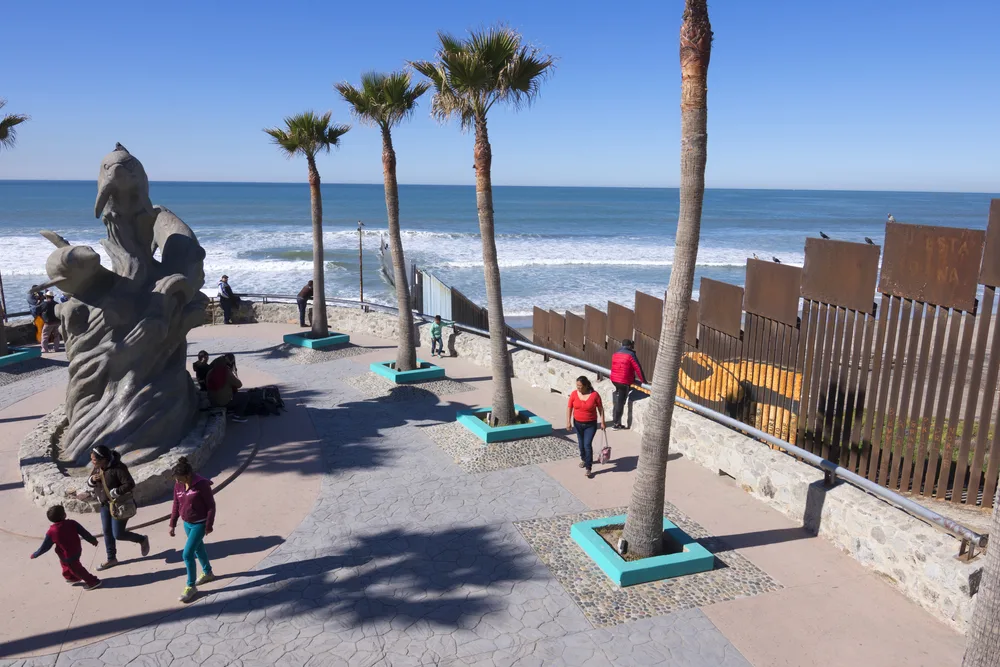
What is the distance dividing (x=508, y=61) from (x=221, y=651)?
7.79 metres

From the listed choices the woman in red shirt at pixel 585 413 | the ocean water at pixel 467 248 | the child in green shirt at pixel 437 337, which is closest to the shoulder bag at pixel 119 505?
the woman in red shirt at pixel 585 413

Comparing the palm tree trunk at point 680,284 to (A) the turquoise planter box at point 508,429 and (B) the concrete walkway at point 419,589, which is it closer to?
(B) the concrete walkway at point 419,589

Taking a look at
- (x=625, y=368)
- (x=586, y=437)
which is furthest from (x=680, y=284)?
(x=625, y=368)

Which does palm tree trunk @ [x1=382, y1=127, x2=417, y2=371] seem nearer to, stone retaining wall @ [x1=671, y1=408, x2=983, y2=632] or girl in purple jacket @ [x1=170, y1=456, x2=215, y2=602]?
stone retaining wall @ [x1=671, y1=408, x2=983, y2=632]

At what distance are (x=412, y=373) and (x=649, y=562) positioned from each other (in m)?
7.96

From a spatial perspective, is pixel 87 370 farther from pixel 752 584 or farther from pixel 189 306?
pixel 752 584

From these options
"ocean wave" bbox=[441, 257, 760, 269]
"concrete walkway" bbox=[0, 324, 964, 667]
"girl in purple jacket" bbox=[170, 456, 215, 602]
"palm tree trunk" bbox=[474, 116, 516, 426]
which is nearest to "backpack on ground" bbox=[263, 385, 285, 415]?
"concrete walkway" bbox=[0, 324, 964, 667]

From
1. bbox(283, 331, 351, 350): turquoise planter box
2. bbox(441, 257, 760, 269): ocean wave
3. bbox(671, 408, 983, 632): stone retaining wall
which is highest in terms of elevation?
bbox(671, 408, 983, 632): stone retaining wall

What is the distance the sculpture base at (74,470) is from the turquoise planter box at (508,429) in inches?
149

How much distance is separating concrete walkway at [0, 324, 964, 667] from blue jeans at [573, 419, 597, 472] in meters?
0.28

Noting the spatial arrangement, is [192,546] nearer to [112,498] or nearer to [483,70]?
[112,498]

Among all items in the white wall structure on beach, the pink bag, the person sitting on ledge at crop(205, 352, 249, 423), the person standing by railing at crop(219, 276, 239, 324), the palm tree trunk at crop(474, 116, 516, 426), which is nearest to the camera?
the pink bag

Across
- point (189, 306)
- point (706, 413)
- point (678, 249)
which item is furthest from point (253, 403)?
point (678, 249)

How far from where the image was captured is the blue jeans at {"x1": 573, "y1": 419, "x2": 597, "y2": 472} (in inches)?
350
